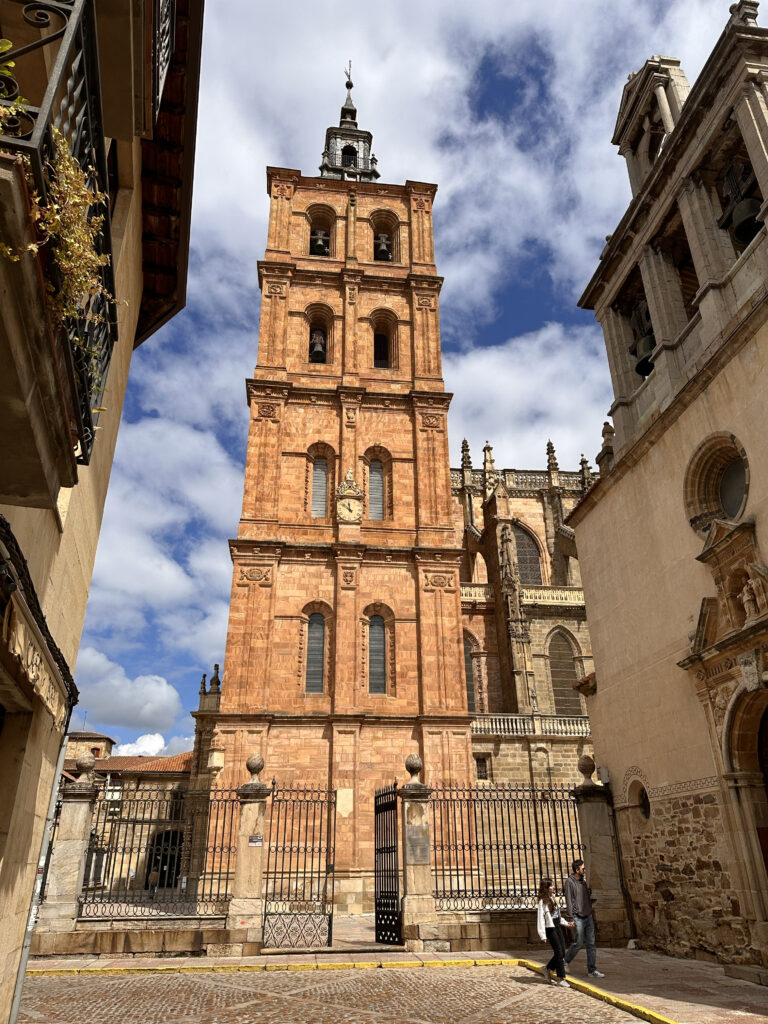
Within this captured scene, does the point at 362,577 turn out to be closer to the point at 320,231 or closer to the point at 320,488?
the point at 320,488

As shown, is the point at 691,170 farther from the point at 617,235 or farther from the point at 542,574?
the point at 542,574

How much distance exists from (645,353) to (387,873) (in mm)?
10291

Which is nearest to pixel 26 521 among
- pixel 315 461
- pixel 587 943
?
pixel 587 943

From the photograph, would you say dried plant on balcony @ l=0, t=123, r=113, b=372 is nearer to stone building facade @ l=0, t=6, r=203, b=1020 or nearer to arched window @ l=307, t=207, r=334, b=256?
stone building facade @ l=0, t=6, r=203, b=1020

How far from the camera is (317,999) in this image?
7.65m

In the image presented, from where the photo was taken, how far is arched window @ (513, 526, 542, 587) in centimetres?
3522

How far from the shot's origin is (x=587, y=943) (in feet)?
28.8

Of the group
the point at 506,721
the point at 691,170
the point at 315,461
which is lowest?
the point at 506,721

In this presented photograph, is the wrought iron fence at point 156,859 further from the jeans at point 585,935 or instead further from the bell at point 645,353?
the bell at point 645,353

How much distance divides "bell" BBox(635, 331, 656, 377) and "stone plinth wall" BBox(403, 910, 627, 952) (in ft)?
30.8

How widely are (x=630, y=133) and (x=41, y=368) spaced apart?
14913mm

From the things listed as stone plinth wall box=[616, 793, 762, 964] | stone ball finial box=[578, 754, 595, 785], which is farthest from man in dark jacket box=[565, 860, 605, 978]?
stone ball finial box=[578, 754, 595, 785]

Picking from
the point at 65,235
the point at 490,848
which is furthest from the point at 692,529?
the point at 65,235

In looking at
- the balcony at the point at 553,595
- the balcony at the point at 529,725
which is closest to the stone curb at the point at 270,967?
the balcony at the point at 529,725
